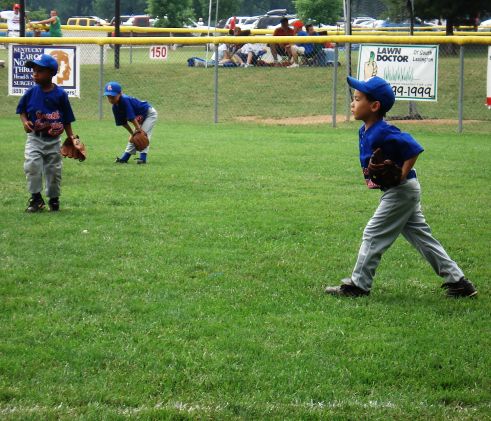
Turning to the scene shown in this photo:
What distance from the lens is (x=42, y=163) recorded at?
32.3ft

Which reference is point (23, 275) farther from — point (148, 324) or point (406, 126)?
point (406, 126)

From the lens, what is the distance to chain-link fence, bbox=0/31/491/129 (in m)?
21.7

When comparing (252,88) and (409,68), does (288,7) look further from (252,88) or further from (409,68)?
(409,68)

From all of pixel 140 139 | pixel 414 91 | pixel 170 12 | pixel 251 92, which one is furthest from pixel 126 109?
pixel 170 12

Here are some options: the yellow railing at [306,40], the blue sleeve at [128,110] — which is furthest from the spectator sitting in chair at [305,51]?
the blue sleeve at [128,110]

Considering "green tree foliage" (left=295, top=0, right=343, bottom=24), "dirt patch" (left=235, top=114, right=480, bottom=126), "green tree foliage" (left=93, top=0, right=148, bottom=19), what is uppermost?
"green tree foliage" (left=93, top=0, right=148, bottom=19)

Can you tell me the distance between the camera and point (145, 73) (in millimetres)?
27000

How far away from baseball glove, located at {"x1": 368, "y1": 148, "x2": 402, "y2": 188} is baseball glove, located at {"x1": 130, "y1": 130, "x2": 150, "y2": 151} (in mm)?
7226

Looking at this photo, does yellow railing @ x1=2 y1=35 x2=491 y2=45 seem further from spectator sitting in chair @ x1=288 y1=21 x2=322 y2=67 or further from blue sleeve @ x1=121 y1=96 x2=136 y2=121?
blue sleeve @ x1=121 y1=96 x2=136 y2=121

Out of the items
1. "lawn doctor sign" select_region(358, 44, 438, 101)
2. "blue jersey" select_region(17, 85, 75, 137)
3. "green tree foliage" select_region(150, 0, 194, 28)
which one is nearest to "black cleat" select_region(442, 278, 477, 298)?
"blue jersey" select_region(17, 85, 75, 137)

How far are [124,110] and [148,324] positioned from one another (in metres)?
8.30

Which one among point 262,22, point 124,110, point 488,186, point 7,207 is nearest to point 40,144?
point 7,207

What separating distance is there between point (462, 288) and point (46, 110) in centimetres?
487

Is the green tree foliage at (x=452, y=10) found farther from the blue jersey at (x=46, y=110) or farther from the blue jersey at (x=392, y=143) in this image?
the blue jersey at (x=392, y=143)
